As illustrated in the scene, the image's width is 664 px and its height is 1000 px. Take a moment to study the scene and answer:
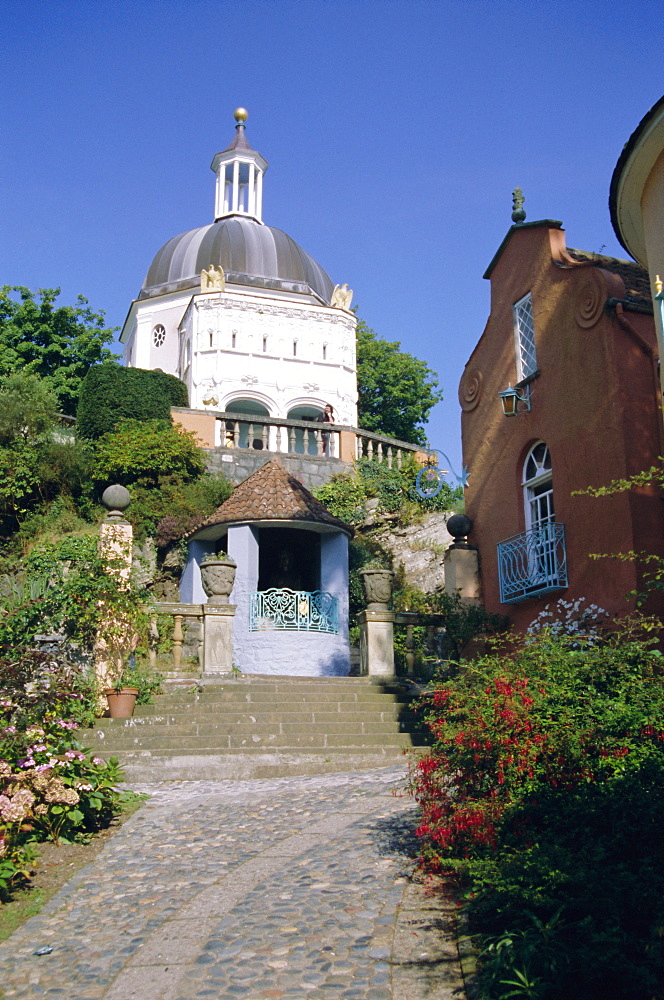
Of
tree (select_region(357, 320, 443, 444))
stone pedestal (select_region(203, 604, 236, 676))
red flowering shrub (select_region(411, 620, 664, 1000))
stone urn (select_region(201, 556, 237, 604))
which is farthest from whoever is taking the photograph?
tree (select_region(357, 320, 443, 444))

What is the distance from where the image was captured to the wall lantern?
605 inches

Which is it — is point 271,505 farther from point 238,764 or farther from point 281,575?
point 238,764

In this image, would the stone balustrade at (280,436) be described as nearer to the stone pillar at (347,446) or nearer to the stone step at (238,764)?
the stone pillar at (347,446)

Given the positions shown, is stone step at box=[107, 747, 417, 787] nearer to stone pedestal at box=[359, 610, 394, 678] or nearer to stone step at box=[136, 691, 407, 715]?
stone step at box=[136, 691, 407, 715]

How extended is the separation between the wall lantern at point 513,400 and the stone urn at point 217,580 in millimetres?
5035

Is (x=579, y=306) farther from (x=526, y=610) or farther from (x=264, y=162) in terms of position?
(x=264, y=162)

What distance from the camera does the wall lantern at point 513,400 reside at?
15375 millimetres

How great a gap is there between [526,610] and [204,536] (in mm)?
7994

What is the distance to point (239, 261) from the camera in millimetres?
40219

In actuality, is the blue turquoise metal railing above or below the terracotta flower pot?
above

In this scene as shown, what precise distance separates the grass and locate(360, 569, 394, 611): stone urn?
24.5 ft

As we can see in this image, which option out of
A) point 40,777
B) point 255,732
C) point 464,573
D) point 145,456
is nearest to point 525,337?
point 464,573

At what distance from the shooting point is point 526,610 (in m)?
14.8

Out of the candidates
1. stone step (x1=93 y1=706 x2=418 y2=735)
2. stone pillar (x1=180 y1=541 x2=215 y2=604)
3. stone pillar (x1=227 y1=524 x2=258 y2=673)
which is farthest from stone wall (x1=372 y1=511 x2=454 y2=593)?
stone step (x1=93 y1=706 x2=418 y2=735)
